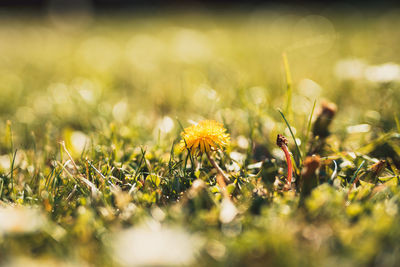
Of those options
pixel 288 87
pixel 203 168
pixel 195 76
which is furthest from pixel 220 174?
pixel 195 76

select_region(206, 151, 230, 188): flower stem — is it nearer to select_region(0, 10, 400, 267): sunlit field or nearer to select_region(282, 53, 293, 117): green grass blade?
select_region(0, 10, 400, 267): sunlit field

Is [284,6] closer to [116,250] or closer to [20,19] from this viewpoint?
[20,19]

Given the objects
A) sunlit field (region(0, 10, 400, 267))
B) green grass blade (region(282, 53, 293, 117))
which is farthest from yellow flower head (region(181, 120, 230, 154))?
green grass blade (region(282, 53, 293, 117))

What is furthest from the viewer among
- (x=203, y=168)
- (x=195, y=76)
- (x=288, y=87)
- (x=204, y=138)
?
(x=195, y=76)

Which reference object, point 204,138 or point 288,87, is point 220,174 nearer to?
point 204,138

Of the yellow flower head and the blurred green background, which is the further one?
the blurred green background

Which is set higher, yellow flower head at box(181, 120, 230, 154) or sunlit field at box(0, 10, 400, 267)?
yellow flower head at box(181, 120, 230, 154)

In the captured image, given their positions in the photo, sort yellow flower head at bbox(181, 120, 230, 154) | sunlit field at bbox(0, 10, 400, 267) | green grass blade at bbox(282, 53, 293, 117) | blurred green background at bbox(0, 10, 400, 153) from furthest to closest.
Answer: blurred green background at bbox(0, 10, 400, 153) → green grass blade at bbox(282, 53, 293, 117) → yellow flower head at bbox(181, 120, 230, 154) → sunlit field at bbox(0, 10, 400, 267)

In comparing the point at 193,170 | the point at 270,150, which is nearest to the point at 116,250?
the point at 193,170
